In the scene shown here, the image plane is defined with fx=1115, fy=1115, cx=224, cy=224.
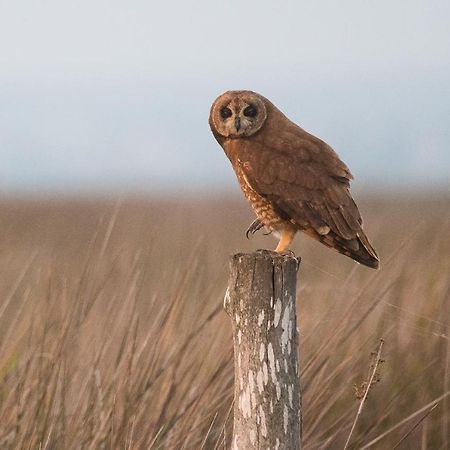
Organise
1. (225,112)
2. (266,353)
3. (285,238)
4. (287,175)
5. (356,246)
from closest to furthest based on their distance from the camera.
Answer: (266,353), (356,246), (287,175), (285,238), (225,112)

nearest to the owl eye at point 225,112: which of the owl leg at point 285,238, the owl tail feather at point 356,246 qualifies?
the owl leg at point 285,238

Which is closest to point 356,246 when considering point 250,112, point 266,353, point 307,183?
point 307,183

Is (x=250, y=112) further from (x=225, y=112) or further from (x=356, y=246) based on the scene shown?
(x=356, y=246)

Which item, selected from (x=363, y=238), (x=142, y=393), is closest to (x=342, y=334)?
(x=363, y=238)

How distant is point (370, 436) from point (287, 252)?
2.78ft

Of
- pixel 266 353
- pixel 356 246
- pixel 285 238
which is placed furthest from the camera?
pixel 285 238

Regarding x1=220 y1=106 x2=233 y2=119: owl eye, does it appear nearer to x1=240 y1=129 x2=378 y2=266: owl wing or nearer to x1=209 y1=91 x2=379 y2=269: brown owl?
x1=209 y1=91 x2=379 y2=269: brown owl

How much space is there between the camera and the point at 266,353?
3176 millimetres

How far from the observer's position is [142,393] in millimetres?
3859

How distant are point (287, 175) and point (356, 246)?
36 cm

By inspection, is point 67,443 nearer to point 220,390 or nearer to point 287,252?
point 220,390

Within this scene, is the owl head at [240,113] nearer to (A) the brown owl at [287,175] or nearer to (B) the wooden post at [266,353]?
(A) the brown owl at [287,175]

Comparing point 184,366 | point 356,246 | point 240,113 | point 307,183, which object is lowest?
point 184,366

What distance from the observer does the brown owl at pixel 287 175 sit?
3877mm
